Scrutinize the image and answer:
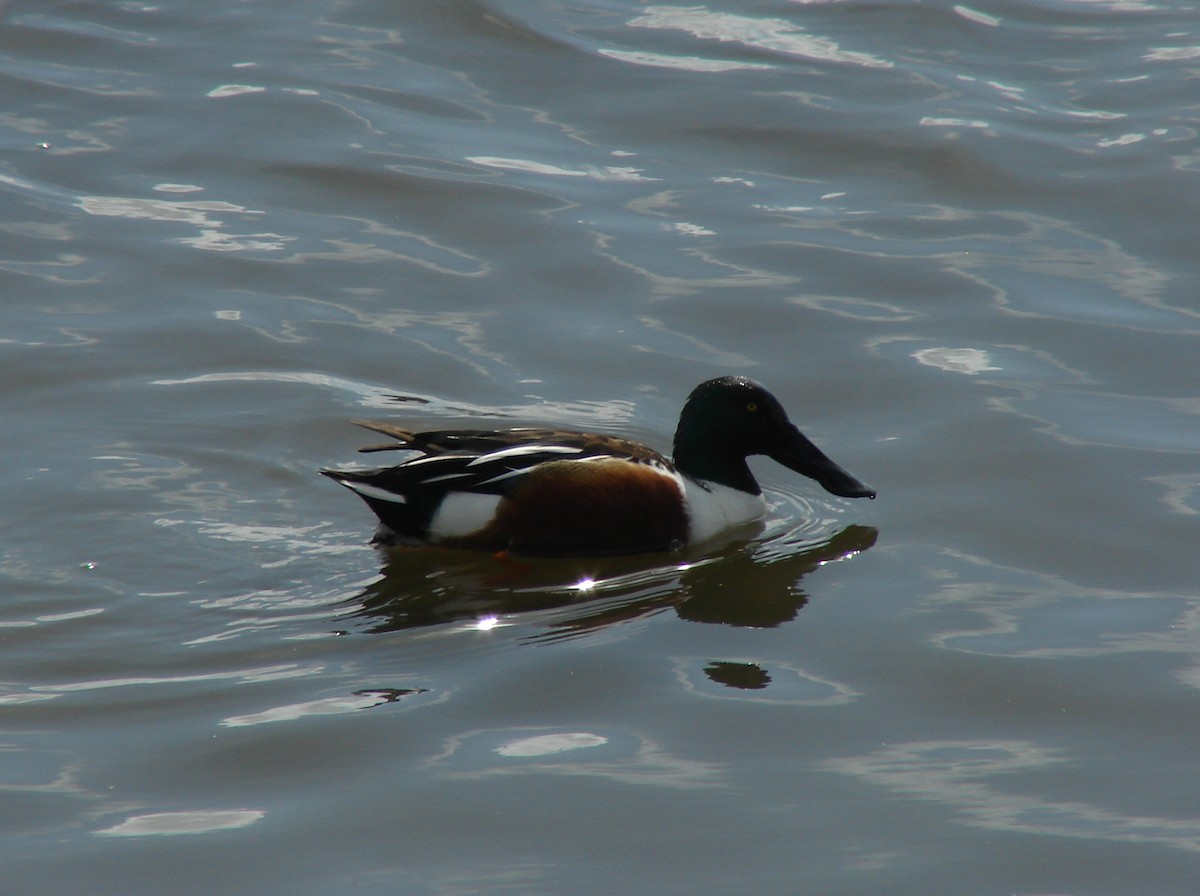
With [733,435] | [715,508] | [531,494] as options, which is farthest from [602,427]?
[531,494]

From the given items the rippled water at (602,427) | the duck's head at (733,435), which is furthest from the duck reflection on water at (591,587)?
the duck's head at (733,435)

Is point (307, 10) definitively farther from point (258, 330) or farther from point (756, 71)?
point (258, 330)

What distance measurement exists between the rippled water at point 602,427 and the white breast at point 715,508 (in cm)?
10

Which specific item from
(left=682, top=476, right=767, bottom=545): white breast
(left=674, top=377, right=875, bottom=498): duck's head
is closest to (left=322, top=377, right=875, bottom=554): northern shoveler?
(left=682, top=476, right=767, bottom=545): white breast

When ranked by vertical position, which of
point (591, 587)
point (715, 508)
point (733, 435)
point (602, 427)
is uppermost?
point (733, 435)

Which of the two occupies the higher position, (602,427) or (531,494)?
(602,427)

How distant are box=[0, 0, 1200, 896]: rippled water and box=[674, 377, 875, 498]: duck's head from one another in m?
0.28

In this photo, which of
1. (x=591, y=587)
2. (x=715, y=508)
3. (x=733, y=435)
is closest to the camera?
(x=591, y=587)

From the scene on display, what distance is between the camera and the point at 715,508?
7266 millimetres

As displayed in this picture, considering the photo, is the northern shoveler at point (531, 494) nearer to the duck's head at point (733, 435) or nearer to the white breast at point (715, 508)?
the white breast at point (715, 508)

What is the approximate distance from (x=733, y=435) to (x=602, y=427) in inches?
34.3

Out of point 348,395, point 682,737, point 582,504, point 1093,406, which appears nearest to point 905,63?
point 1093,406

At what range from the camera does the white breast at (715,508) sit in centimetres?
714

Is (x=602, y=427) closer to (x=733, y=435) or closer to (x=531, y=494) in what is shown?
(x=733, y=435)
